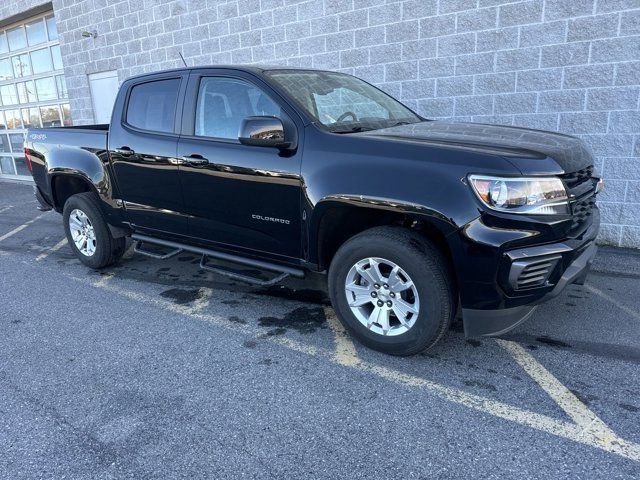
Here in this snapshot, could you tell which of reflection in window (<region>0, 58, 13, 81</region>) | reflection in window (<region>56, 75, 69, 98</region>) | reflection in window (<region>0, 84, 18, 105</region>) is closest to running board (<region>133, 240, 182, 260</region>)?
reflection in window (<region>56, 75, 69, 98</region>)

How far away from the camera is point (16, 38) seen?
12461 millimetres

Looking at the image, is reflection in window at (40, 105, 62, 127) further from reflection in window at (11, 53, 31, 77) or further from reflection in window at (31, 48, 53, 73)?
reflection in window at (11, 53, 31, 77)

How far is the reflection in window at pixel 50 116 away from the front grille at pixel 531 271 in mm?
12125

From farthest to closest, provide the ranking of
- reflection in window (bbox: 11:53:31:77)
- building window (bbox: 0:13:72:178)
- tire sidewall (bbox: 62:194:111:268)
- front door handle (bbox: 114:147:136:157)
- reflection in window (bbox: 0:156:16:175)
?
reflection in window (bbox: 0:156:16:175), reflection in window (bbox: 11:53:31:77), building window (bbox: 0:13:72:178), tire sidewall (bbox: 62:194:111:268), front door handle (bbox: 114:147:136:157)

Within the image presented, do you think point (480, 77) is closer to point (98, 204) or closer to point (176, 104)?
point (176, 104)

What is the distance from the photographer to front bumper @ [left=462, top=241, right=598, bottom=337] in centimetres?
283

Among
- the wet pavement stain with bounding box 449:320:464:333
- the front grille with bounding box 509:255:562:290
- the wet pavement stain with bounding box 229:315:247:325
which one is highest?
the front grille with bounding box 509:255:562:290

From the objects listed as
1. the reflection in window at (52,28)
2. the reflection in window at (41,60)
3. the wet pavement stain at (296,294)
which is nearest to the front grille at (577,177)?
the wet pavement stain at (296,294)

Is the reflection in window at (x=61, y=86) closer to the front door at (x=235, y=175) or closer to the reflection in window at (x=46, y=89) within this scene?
the reflection in window at (x=46, y=89)

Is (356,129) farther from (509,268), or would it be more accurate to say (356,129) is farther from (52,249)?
(52,249)

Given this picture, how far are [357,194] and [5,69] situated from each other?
13.9 meters

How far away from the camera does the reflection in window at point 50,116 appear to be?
470 inches

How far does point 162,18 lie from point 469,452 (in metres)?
9.03

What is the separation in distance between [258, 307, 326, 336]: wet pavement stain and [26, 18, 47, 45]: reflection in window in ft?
37.3
